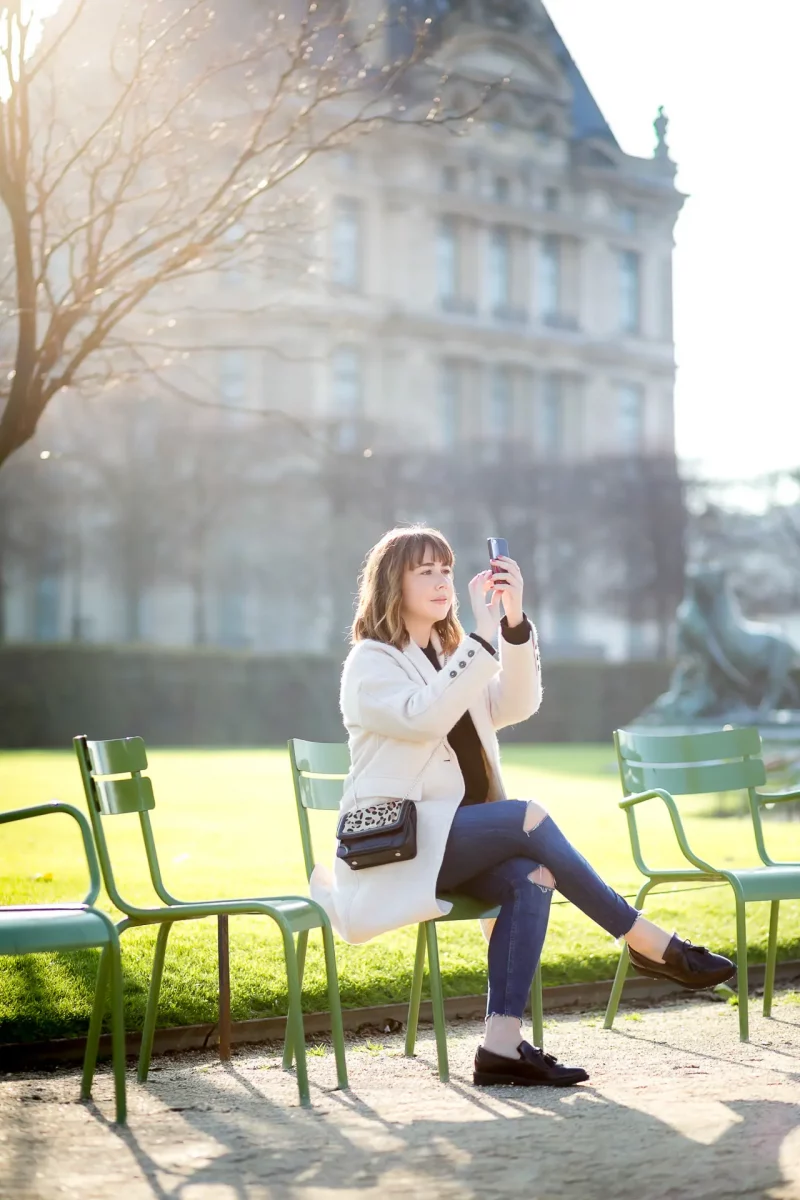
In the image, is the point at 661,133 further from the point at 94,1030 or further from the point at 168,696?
the point at 94,1030

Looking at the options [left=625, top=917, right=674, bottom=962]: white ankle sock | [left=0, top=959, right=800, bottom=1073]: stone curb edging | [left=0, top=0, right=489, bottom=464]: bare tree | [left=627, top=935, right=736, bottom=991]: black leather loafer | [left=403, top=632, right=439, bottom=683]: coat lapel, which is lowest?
[left=0, top=959, right=800, bottom=1073]: stone curb edging

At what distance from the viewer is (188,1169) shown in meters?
3.28

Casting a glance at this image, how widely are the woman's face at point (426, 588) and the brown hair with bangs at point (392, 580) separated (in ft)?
0.04

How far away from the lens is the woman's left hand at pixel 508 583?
420cm

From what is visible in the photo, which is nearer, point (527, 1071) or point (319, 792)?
point (527, 1071)

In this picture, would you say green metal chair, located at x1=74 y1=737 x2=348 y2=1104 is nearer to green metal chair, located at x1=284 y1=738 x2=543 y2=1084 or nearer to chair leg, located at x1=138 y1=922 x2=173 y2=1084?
chair leg, located at x1=138 y1=922 x2=173 y2=1084

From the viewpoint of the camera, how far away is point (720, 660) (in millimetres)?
A: 17328

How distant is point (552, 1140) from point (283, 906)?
2.92 feet

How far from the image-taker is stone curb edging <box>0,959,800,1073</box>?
4488 mm

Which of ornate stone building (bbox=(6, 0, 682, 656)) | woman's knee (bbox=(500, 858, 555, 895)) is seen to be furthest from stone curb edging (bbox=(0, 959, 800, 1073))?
ornate stone building (bbox=(6, 0, 682, 656))

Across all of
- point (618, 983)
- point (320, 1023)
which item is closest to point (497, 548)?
point (618, 983)

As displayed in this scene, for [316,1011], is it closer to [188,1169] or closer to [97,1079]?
[97,1079]

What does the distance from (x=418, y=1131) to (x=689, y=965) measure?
93cm

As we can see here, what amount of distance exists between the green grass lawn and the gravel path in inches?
17.8
